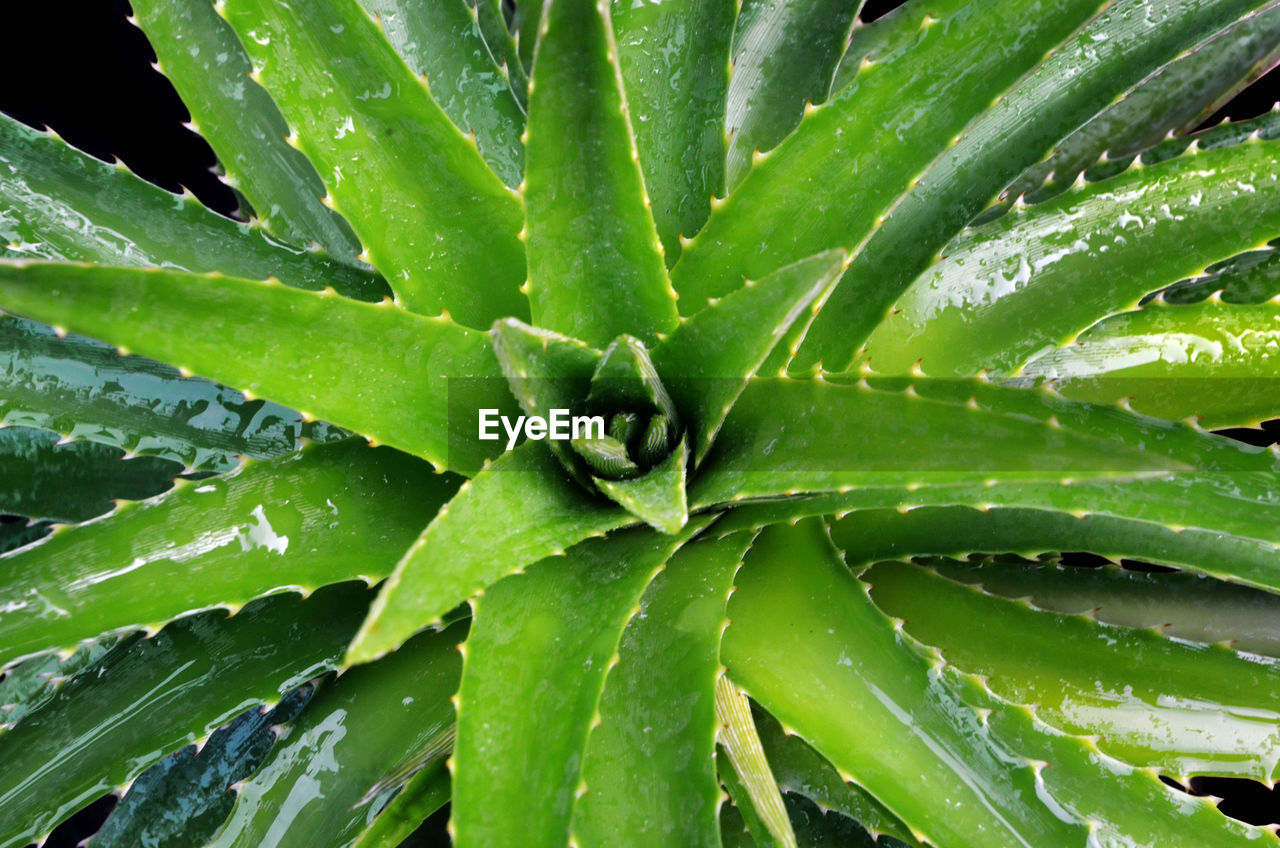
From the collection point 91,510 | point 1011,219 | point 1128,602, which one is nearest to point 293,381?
point 91,510

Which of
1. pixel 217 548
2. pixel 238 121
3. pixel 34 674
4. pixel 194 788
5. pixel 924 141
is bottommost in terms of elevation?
pixel 194 788

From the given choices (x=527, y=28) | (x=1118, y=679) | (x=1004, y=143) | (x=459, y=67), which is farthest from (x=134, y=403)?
(x=1118, y=679)

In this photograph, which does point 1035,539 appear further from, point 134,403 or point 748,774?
point 134,403

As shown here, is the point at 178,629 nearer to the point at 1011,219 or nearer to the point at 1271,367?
the point at 1011,219

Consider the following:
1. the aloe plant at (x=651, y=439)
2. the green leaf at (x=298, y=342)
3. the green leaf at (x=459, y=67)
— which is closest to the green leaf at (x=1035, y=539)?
the aloe plant at (x=651, y=439)

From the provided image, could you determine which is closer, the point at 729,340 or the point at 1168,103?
the point at 729,340

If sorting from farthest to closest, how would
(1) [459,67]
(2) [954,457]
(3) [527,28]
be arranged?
(3) [527,28] < (1) [459,67] < (2) [954,457]
